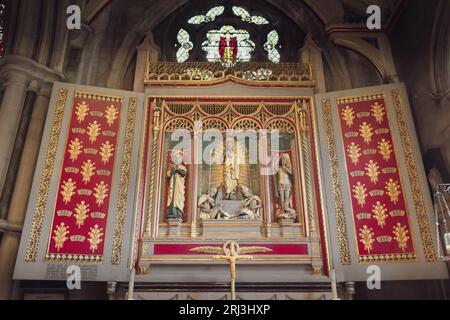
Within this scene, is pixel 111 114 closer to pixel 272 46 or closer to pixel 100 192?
pixel 100 192

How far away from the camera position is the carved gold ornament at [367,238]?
20.8 feet

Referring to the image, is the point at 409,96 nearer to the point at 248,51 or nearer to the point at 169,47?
the point at 248,51

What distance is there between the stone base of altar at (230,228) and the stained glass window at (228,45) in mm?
4340

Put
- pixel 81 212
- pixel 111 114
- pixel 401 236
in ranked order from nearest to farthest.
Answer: pixel 401 236, pixel 81 212, pixel 111 114

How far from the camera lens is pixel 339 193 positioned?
6.81 m

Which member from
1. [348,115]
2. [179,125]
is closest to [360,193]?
[348,115]

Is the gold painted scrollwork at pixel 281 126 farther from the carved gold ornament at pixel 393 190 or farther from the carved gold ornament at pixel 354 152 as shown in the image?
the carved gold ornament at pixel 393 190

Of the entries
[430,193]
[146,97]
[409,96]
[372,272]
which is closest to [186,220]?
[146,97]

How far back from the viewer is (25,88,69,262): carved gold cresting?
6.09m

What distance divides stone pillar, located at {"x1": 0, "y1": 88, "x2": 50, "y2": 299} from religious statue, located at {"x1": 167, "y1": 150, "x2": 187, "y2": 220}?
7.71 feet

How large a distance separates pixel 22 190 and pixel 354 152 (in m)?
5.68

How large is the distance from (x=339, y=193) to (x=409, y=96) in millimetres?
2588

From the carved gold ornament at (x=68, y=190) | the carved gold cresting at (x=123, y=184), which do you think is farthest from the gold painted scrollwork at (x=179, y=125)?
the carved gold ornament at (x=68, y=190)

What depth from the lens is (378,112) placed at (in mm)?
7277
